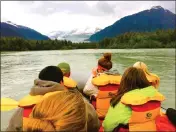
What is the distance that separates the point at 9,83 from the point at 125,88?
31.3ft

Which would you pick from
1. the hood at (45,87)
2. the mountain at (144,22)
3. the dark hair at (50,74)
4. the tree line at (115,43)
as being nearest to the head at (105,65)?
the dark hair at (50,74)

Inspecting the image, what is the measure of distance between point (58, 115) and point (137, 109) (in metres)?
1.39

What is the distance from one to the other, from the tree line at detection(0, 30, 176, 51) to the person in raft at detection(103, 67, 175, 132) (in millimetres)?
42964

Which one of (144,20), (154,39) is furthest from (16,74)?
(144,20)

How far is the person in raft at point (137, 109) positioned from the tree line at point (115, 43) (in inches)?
1692

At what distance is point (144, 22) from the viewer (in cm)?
17212

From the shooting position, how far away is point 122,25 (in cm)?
16500

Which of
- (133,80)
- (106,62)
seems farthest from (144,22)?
(133,80)

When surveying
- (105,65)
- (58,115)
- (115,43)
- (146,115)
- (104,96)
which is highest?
(58,115)

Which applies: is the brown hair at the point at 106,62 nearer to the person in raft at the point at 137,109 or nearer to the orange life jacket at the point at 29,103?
the person in raft at the point at 137,109

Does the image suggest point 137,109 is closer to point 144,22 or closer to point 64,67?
point 64,67

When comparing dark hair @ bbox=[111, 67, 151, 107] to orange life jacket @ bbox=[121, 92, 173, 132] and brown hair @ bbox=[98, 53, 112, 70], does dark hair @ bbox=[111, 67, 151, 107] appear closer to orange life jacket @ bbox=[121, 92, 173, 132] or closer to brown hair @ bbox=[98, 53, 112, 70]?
orange life jacket @ bbox=[121, 92, 173, 132]

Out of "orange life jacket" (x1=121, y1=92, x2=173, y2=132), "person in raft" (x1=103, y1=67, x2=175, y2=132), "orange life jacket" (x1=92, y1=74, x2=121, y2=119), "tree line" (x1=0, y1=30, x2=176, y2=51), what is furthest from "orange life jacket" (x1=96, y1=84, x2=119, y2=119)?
"tree line" (x1=0, y1=30, x2=176, y2=51)

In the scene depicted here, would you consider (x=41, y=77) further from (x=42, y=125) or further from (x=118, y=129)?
(x=42, y=125)
